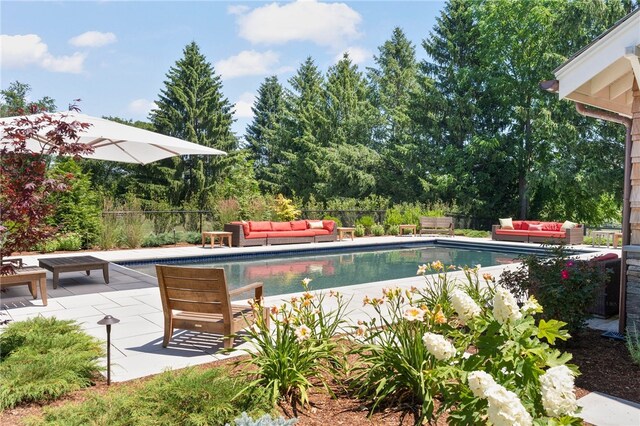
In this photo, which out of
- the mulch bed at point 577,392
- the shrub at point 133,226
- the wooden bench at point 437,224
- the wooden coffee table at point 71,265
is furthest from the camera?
the wooden bench at point 437,224

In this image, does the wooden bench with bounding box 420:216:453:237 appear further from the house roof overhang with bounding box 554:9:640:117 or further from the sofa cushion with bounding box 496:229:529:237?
the house roof overhang with bounding box 554:9:640:117

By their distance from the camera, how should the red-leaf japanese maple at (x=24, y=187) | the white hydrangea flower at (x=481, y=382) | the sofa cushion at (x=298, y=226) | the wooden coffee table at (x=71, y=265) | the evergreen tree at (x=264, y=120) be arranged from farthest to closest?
the evergreen tree at (x=264, y=120) < the sofa cushion at (x=298, y=226) < the wooden coffee table at (x=71, y=265) < the red-leaf japanese maple at (x=24, y=187) < the white hydrangea flower at (x=481, y=382)

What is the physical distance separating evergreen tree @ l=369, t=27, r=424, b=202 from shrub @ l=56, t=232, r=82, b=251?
1567cm

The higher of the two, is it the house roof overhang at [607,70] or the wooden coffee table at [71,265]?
the house roof overhang at [607,70]

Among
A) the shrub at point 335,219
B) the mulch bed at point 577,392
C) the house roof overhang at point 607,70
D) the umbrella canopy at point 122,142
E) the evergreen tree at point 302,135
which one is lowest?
the mulch bed at point 577,392

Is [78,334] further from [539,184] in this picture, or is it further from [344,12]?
[539,184]

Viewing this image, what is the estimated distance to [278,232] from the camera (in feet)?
44.2

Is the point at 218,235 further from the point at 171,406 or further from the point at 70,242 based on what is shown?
the point at 171,406

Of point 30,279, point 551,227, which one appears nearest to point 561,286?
point 30,279

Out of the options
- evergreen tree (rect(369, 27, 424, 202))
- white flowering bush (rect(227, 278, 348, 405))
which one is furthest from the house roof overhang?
evergreen tree (rect(369, 27, 424, 202))

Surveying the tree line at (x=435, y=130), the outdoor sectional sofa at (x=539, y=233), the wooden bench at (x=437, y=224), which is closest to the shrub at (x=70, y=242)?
the tree line at (x=435, y=130)

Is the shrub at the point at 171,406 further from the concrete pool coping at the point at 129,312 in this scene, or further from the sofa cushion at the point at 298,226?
the sofa cushion at the point at 298,226

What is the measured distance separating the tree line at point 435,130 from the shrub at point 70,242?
5.19 m

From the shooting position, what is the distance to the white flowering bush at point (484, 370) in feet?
5.47
